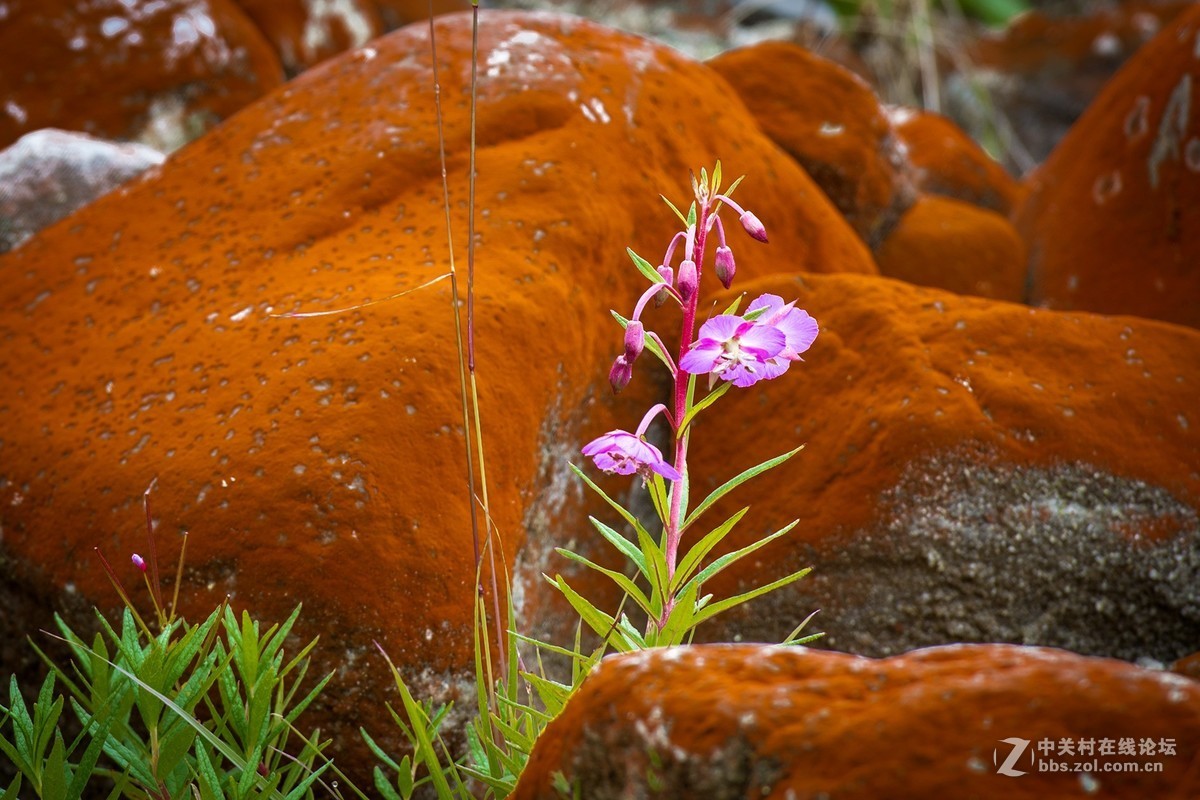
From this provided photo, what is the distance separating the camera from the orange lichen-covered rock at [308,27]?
210 inches

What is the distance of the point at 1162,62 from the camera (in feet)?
12.2

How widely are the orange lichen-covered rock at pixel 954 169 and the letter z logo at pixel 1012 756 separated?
3.98 metres

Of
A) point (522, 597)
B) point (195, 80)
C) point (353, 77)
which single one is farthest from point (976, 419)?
point (195, 80)

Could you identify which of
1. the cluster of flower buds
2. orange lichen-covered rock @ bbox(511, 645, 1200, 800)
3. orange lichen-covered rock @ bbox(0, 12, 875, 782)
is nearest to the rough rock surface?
orange lichen-covered rock @ bbox(0, 12, 875, 782)

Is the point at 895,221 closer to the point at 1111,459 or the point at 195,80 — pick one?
the point at 1111,459

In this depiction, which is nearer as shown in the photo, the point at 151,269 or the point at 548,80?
the point at 151,269

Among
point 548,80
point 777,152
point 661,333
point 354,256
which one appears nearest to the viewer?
point 354,256

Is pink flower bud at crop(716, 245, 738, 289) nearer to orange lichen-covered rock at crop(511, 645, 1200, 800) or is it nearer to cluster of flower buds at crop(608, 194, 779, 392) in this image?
cluster of flower buds at crop(608, 194, 779, 392)

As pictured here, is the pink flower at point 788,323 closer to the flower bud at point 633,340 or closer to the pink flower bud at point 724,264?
the pink flower bud at point 724,264

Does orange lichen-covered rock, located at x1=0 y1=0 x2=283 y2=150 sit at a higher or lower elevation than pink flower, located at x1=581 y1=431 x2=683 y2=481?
higher

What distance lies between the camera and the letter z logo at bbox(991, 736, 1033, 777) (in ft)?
3.41

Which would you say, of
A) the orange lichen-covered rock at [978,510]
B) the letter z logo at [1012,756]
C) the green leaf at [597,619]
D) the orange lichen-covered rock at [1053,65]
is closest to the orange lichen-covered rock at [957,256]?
the orange lichen-covered rock at [978,510]

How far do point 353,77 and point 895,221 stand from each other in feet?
7.21

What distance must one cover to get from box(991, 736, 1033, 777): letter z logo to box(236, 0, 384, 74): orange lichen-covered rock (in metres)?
5.12
